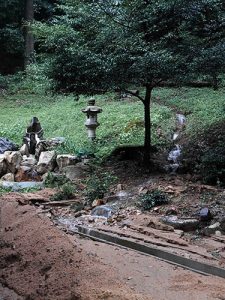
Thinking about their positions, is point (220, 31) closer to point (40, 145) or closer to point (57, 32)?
point (57, 32)

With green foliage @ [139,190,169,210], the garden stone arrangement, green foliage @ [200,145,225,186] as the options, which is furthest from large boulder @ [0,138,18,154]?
green foliage @ [200,145,225,186]

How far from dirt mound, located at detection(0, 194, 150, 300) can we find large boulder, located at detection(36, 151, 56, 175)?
4.32 metres

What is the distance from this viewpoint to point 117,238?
6805mm

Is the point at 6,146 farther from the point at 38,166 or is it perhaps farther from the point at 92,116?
the point at 92,116

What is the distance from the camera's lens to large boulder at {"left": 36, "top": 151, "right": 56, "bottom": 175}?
37.6 ft

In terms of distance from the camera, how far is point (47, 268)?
17.7 ft

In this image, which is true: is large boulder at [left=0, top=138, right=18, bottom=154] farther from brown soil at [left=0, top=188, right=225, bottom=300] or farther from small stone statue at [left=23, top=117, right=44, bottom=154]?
brown soil at [left=0, top=188, right=225, bottom=300]

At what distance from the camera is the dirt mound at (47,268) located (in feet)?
15.5

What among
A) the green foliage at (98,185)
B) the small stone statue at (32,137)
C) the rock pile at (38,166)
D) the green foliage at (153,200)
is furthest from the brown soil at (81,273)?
the small stone statue at (32,137)

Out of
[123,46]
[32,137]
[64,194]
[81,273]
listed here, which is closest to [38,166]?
[32,137]

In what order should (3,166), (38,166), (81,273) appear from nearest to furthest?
(81,273)
(3,166)
(38,166)

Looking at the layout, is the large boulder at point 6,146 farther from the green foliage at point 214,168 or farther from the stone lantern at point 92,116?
the green foliage at point 214,168

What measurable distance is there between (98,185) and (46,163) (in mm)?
2455

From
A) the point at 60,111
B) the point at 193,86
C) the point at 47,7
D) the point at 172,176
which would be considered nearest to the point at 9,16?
the point at 47,7
